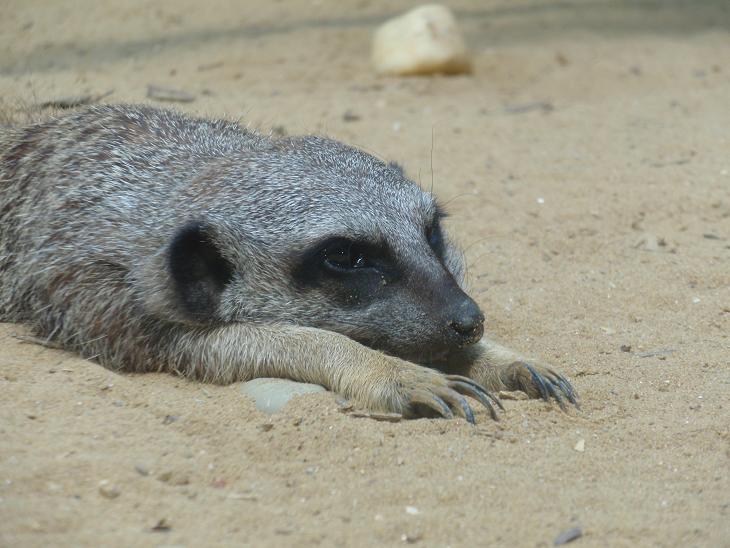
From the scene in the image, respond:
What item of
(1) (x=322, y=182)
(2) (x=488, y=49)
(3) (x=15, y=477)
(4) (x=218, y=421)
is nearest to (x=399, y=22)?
(2) (x=488, y=49)

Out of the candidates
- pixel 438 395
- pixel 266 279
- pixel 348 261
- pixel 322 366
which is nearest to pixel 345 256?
pixel 348 261

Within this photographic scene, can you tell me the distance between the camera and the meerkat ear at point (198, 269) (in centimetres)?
476

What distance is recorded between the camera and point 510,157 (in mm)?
8297

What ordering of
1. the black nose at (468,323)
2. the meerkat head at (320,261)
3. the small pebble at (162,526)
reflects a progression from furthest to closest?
the meerkat head at (320,261), the black nose at (468,323), the small pebble at (162,526)

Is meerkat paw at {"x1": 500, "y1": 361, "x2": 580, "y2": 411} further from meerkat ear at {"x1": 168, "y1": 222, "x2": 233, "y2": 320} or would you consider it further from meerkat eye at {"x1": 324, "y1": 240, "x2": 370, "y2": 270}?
meerkat ear at {"x1": 168, "y1": 222, "x2": 233, "y2": 320}

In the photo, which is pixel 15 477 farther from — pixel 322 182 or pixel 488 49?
pixel 488 49

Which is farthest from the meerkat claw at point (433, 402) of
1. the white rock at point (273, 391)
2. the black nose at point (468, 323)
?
the white rock at point (273, 391)

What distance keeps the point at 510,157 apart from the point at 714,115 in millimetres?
2025

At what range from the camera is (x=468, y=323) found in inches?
178

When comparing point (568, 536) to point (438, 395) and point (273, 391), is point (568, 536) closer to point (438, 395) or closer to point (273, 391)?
point (438, 395)

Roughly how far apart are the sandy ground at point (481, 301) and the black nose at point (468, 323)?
380 mm

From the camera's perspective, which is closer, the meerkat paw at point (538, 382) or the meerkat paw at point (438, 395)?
the meerkat paw at point (438, 395)

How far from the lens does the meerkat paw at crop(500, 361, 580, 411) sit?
4.54 metres

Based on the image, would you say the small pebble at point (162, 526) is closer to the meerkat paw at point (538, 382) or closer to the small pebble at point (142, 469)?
the small pebble at point (142, 469)
